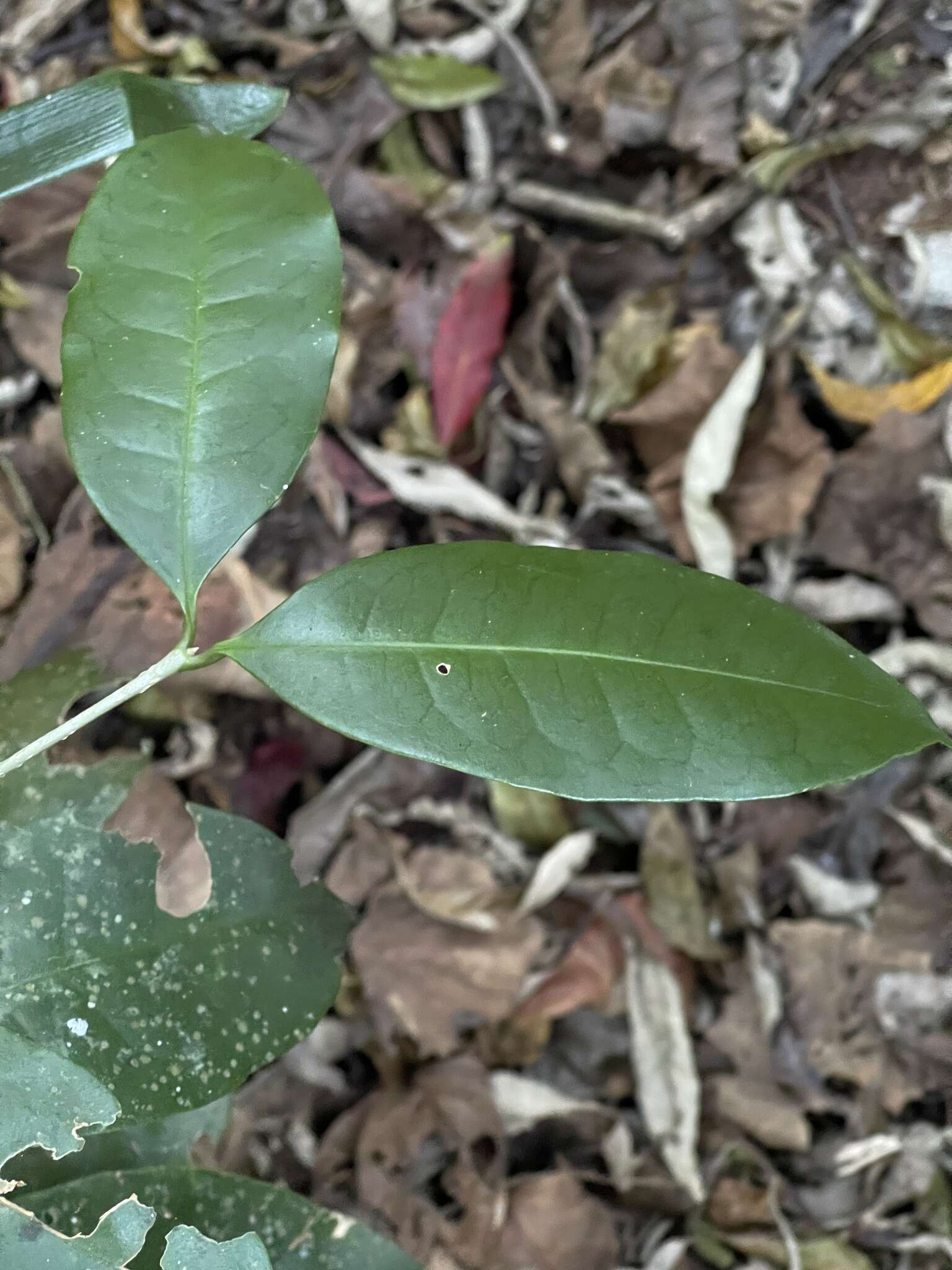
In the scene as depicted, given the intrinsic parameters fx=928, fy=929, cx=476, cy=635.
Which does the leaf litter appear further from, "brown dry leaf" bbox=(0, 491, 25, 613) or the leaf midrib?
the leaf midrib

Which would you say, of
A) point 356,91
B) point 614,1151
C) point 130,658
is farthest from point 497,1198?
point 356,91

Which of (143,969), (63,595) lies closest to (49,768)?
(143,969)

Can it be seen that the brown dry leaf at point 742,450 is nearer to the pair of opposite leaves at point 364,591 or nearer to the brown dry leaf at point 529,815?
the brown dry leaf at point 529,815

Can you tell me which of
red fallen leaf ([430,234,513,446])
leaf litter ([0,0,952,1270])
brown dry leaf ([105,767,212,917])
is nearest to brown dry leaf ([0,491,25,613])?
leaf litter ([0,0,952,1270])

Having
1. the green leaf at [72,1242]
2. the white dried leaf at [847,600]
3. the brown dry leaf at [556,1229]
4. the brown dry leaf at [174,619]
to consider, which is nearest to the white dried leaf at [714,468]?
the white dried leaf at [847,600]

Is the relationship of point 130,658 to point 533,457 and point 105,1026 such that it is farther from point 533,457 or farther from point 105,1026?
point 533,457

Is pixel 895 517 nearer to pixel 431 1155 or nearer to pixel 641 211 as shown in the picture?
pixel 641 211
